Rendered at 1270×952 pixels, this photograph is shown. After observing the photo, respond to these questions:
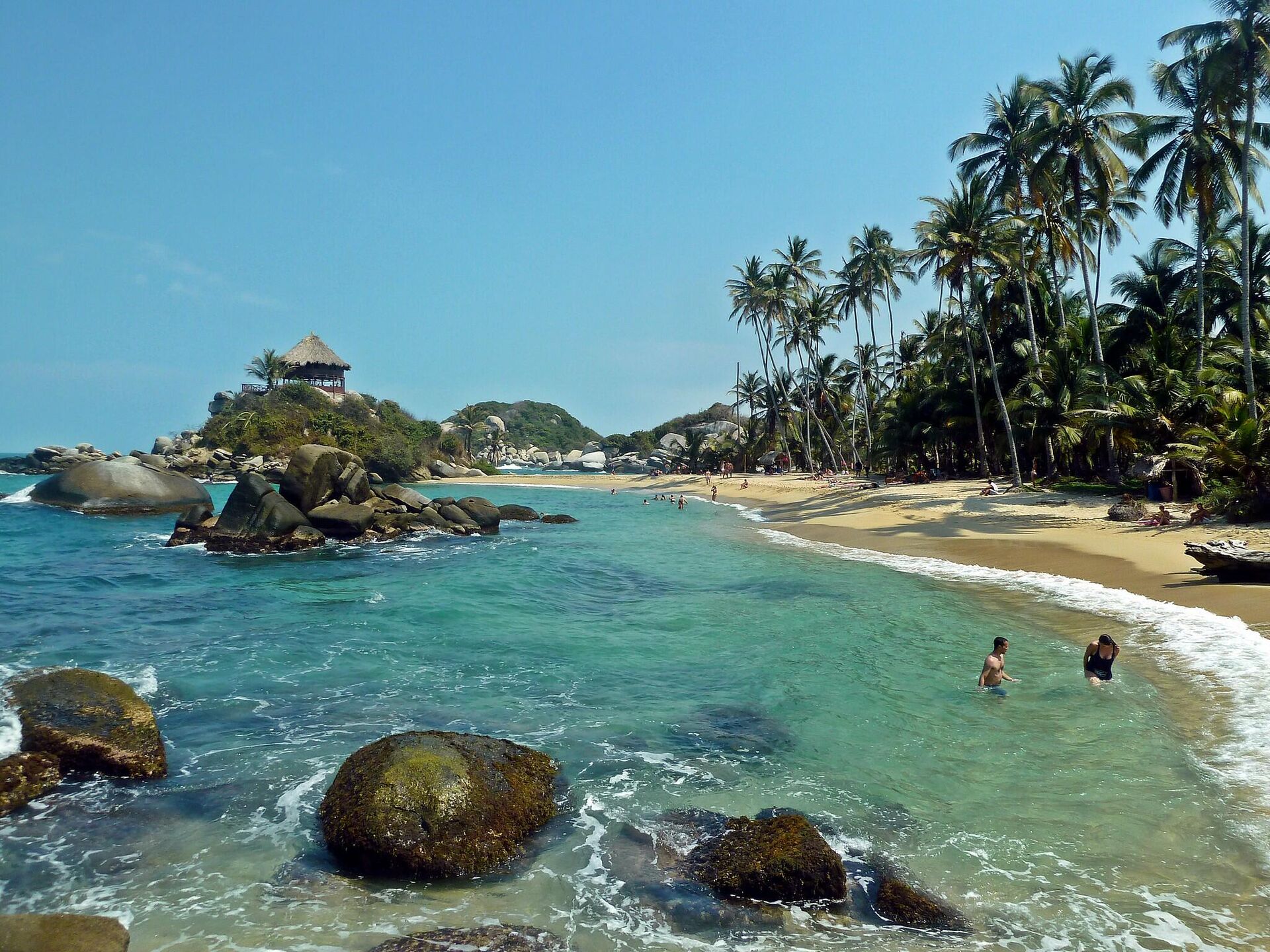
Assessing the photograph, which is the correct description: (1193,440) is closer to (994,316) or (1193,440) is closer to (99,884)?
(994,316)

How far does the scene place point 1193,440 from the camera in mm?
24328

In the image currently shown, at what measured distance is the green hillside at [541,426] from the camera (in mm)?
165913

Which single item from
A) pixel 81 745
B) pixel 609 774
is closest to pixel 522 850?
pixel 609 774

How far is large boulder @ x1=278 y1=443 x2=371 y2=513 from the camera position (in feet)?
89.2

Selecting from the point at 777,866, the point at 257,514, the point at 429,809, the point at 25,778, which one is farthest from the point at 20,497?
the point at 777,866

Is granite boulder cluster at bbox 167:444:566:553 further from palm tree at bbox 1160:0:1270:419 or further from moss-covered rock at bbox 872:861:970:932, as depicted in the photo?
palm tree at bbox 1160:0:1270:419

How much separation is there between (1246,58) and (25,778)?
113ft

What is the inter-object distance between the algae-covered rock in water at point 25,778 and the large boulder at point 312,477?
802 inches

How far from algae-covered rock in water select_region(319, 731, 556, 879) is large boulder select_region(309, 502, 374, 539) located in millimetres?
21863

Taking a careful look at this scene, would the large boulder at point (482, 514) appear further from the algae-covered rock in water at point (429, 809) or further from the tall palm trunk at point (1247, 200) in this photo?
the tall palm trunk at point (1247, 200)

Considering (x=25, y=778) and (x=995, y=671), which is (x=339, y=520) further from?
(x=995, y=671)

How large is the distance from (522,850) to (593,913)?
3.59ft

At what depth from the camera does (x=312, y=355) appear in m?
81.6

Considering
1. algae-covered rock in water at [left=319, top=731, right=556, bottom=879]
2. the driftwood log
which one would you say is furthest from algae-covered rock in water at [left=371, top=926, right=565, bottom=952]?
the driftwood log
